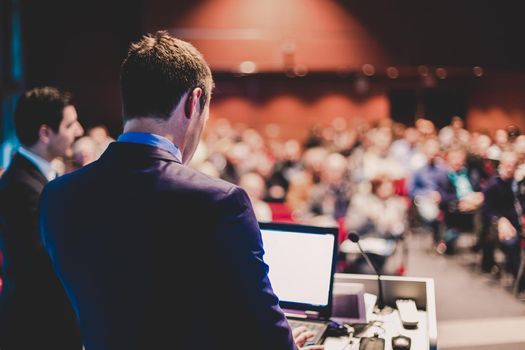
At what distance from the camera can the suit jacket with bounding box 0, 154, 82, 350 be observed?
172cm

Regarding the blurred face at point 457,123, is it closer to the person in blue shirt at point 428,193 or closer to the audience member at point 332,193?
the person in blue shirt at point 428,193

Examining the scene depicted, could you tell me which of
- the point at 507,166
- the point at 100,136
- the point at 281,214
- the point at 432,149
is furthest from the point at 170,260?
the point at 100,136

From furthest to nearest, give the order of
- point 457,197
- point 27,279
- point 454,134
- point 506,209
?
point 457,197
point 454,134
point 506,209
point 27,279

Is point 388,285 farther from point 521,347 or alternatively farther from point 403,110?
point 403,110

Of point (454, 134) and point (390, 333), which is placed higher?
point (454, 134)

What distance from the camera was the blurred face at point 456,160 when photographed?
3.97m

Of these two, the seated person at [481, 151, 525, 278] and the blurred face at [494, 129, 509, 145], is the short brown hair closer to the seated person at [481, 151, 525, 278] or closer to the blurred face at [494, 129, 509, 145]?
the seated person at [481, 151, 525, 278]

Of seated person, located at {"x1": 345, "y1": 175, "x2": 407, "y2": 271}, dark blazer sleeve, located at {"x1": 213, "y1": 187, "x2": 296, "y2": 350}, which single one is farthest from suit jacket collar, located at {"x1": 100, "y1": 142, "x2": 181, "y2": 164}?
seated person, located at {"x1": 345, "y1": 175, "x2": 407, "y2": 271}

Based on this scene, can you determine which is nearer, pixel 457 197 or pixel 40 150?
pixel 40 150

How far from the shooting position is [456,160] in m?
4.23

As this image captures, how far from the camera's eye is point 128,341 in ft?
3.12

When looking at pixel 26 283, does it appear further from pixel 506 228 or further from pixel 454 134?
pixel 454 134

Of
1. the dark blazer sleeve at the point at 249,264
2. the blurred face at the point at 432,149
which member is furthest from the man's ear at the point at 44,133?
the blurred face at the point at 432,149

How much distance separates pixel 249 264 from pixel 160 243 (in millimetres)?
166
